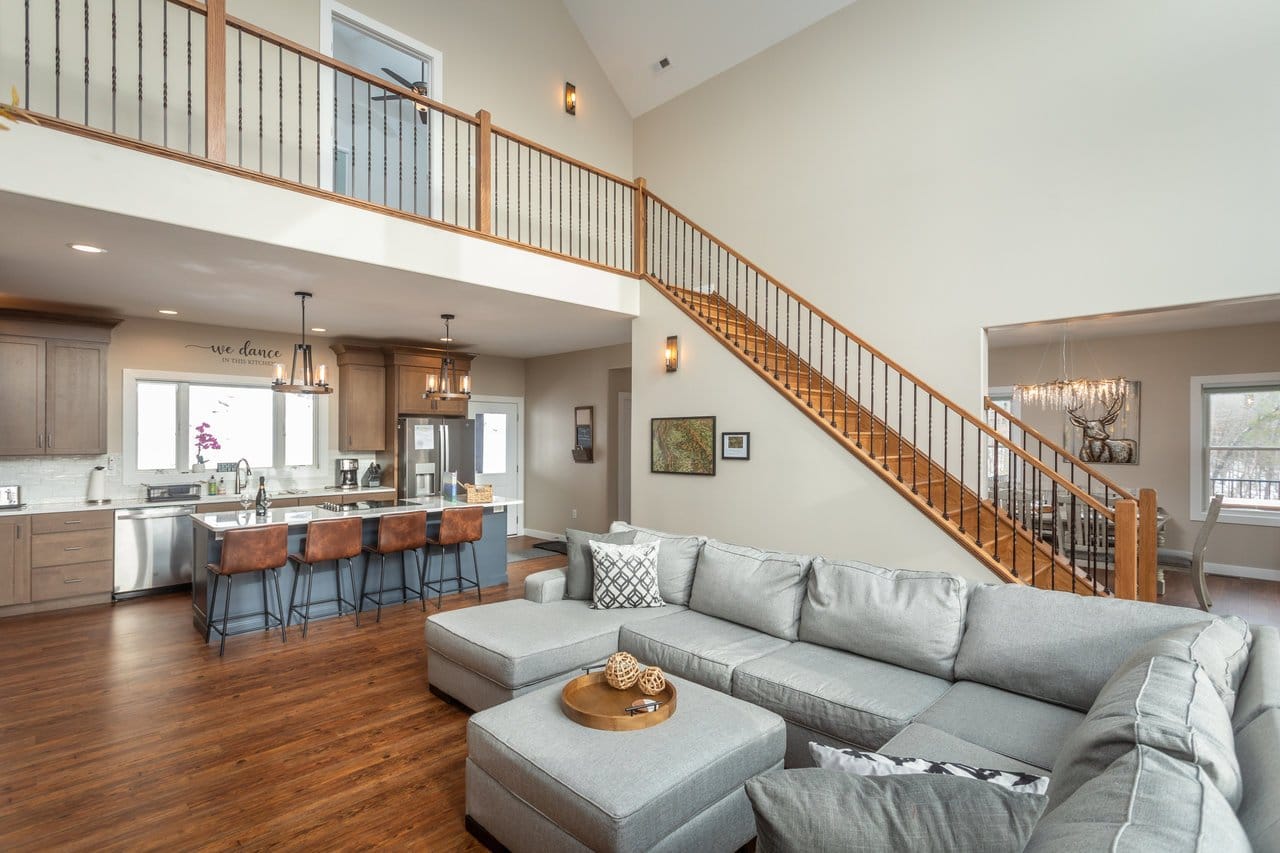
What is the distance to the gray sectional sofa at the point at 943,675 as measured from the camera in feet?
3.43

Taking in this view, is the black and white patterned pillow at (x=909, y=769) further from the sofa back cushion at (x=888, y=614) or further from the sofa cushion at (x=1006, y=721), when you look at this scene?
the sofa back cushion at (x=888, y=614)

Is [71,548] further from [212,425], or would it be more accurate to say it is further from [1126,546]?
[1126,546]

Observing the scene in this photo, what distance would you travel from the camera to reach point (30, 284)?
484 cm

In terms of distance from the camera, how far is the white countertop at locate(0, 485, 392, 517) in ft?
17.3

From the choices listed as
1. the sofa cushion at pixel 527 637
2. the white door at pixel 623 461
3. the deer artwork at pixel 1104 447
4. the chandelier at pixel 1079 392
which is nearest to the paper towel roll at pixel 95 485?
the sofa cushion at pixel 527 637

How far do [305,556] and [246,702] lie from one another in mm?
1331

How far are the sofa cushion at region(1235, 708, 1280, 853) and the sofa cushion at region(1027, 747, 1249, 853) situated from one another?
6 cm

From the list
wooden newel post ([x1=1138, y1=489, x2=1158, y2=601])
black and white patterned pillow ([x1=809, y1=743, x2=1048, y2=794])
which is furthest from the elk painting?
black and white patterned pillow ([x1=809, y1=743, x2=1048, y2=794])

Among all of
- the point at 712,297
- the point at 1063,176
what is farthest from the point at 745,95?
the point at 1063,176

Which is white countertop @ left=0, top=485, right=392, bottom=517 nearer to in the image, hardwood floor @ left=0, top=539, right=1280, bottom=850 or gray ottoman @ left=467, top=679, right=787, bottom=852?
hardwood floor @ left=0, top=539, right=1280, bottom=850

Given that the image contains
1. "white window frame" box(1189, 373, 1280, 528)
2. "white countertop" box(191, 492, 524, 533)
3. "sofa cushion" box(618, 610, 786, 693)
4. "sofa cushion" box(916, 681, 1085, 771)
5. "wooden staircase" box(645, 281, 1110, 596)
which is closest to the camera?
"sofa cushion" box(916, 681, 1085, 771)

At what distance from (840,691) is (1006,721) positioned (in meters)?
0.57

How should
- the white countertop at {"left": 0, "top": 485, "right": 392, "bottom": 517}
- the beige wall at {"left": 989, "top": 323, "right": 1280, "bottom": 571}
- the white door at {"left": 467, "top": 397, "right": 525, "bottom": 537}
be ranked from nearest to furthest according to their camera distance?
the white countertop at {"left": 0, "top": 485, "right": 392, "bottom": 517} < the beige wall at {"left": 989, "top": 323, "right": 1280, "bottom": 571} < the white door at {"left": 467, "top": 397, "right": 525, "bottom": 537}

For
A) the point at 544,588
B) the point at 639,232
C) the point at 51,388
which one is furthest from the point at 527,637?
the point at 51,388
